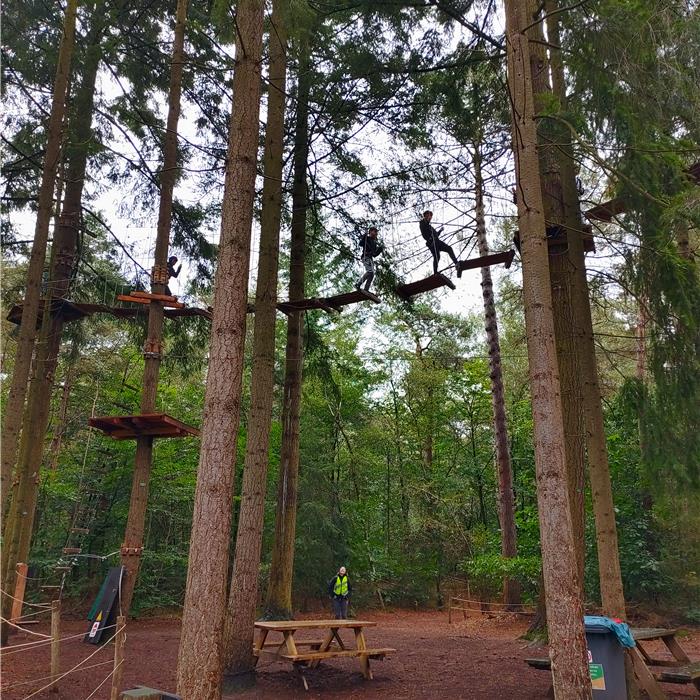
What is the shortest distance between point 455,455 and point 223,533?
17188mm

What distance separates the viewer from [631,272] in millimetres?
6340

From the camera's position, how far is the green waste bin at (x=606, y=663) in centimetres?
511

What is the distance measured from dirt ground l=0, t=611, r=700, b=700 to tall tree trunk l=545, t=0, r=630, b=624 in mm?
1458

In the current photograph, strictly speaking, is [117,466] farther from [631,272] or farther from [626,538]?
[631,272]

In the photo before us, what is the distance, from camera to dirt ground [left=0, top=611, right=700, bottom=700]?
630cm

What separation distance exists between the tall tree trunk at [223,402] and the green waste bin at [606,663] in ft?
10.3

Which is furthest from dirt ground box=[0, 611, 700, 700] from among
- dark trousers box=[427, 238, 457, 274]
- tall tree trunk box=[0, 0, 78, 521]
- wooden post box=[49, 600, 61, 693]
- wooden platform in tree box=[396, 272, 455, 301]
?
dark trousers box=[427, 238, 457, 274]

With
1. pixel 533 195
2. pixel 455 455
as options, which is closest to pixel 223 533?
pixel 533 195

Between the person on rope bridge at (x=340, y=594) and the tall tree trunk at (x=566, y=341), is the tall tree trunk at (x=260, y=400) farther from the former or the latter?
the person on rope bridge at (x=340, y=594)

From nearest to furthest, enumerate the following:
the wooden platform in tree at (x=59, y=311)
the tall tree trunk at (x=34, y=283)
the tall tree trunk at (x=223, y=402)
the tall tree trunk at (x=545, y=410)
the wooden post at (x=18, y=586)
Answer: the tall tree trunk at (x=545, y=410)
the tall tree trunk at (x=223, y=402)
the tall tree trunk at (x=34, y=283)
the wooden post at (x=18, y=586)
the wooden platform in tree at (x=59, y=311)

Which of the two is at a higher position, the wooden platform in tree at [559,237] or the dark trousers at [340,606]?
the wooden platform in tree at [559,237]

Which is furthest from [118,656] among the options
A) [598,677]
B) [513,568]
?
[513,568]

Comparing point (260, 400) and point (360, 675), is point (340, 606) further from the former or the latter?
point (260, 400)

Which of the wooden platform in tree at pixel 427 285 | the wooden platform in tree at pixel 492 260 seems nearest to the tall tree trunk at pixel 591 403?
the wooden platform in tree at pixel 492 260
